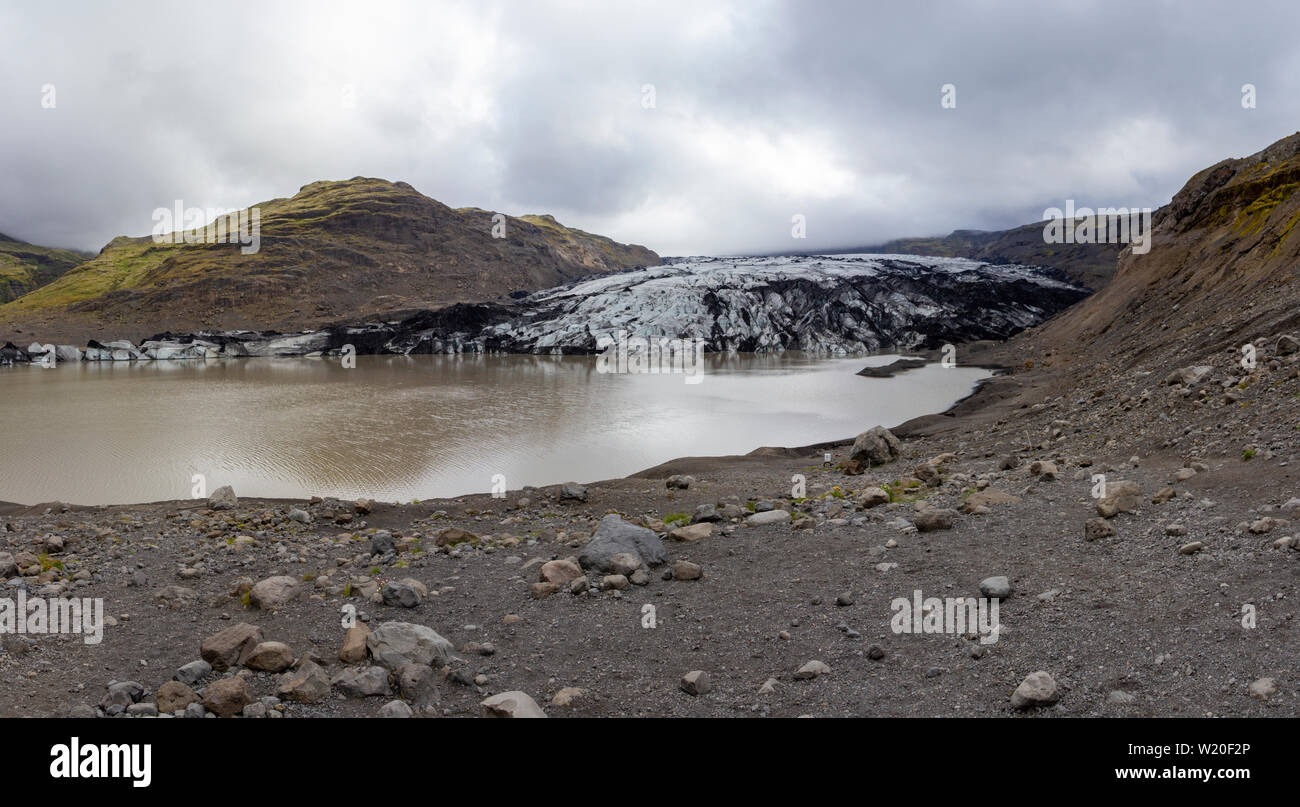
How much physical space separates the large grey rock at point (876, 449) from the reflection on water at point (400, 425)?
6.38 m

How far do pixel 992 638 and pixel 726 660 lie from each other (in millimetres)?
2162

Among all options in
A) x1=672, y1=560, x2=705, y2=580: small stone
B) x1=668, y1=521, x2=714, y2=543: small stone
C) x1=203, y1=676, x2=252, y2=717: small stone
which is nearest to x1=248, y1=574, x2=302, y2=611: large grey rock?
x1=203, y1=676, x2=252, y2=717: small stone

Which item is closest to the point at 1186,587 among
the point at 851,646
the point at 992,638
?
the point at 992,638

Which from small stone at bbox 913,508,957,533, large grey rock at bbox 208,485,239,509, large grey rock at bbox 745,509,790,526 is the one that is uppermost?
small stone at bbox 913,508,957,533

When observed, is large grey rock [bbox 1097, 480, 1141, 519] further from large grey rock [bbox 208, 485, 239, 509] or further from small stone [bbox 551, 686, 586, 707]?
large grey rock [bbox 208, 485, 239, 509]

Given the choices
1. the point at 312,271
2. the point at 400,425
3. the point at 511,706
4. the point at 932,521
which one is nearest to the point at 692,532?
the point at 932,521

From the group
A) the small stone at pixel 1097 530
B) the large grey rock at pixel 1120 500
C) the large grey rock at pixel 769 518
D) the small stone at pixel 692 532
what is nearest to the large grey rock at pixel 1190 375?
the large grey rock at pixel 1120 500

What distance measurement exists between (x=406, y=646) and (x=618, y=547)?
3.10m

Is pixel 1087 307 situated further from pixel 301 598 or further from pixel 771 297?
pixel 301 598

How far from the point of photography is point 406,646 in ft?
18.6

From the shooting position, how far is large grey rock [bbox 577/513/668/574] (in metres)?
8.09

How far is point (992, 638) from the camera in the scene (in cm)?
545

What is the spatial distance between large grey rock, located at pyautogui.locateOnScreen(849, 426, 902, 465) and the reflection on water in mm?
→ 6377

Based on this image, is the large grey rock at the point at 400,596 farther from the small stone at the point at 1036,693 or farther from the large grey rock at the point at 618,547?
the small stone at the point at 1036,693
